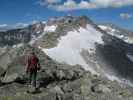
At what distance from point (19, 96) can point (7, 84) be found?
941cm

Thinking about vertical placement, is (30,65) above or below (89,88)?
above

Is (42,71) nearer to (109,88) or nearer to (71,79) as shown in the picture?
(71,79)

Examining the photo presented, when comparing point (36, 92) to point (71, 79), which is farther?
point (71, 79)

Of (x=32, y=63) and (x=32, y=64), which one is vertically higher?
(x=32, y=63)

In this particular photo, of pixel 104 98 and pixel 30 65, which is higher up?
pixel 30 65

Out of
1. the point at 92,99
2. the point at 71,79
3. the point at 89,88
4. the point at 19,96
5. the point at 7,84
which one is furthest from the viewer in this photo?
the point at 71,79

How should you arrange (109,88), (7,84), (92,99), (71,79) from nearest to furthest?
1. (92,99)
2. (7,84)
3. (109,88)
4. (71,79)

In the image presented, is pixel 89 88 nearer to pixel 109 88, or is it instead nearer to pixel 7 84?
pixel 109 88

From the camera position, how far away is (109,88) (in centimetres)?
4462

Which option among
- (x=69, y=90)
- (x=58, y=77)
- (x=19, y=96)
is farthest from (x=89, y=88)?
(x=19, y=96)

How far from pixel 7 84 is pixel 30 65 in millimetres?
8311

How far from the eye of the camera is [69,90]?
39719 mm

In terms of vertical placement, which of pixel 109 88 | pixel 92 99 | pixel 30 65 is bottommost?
pixel 109 88

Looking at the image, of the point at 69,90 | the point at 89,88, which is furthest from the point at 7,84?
the point at 89,88
